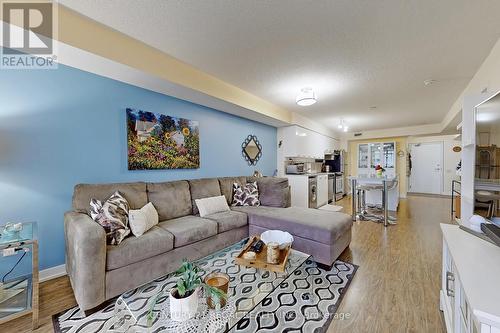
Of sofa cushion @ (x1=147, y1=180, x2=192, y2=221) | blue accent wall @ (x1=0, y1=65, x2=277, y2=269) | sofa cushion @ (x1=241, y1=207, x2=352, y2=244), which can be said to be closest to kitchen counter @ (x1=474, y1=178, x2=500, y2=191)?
sofa cushion @ (x1=241, y1=207, x2=352, y2=244)

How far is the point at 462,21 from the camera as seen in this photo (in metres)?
1.75

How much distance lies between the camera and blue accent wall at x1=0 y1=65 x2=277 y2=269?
1.90 m

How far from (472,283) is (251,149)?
12.6 ft

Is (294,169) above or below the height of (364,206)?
above

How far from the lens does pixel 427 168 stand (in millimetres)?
7516

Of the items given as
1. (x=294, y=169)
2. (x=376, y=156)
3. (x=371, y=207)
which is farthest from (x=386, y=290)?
(x=376, y=156)

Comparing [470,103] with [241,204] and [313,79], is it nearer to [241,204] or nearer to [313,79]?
[313,79]

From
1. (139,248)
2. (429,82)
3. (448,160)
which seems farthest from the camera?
(448,160)

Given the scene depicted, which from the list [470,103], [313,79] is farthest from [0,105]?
[470,103]

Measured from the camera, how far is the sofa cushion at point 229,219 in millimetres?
2576

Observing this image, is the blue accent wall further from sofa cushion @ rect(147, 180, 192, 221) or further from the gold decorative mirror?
the gold decorative mirror

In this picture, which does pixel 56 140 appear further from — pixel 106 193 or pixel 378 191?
pixel 378 191

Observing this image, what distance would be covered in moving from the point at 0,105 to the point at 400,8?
11.5ft

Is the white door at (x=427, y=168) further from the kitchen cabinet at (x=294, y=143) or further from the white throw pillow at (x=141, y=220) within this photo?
the white throw pillow at (x=141, y=220)
